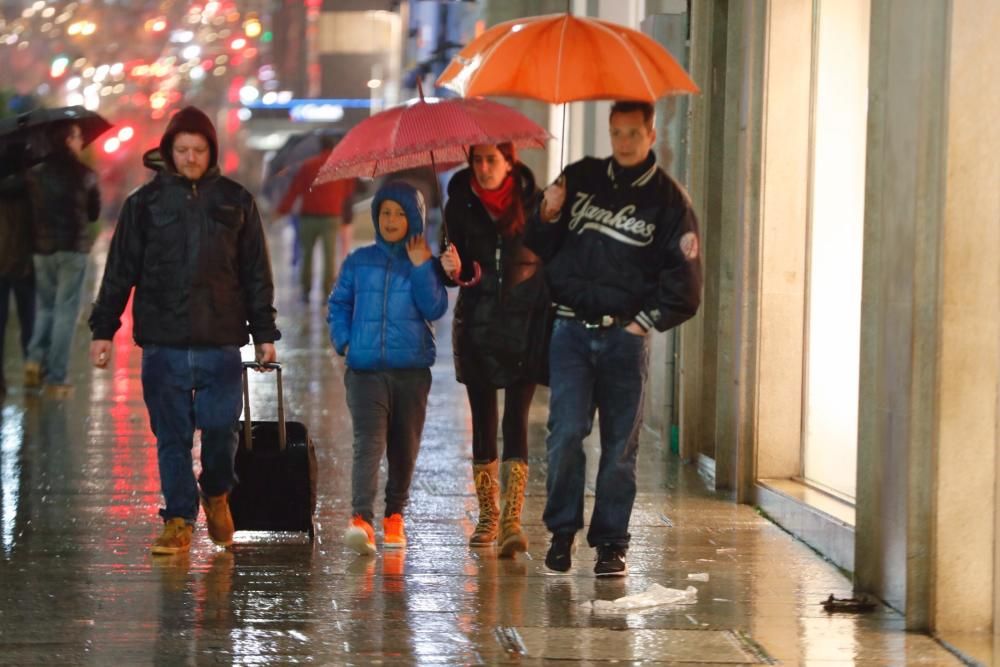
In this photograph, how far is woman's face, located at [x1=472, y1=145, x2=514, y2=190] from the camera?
8.43 m

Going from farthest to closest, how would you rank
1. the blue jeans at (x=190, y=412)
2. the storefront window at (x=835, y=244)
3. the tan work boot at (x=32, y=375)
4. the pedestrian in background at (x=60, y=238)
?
the tan work boot at (x=32, y=375), the pedestrian in background at (x=60, y=238), the storefront window at (x=835, y=244), the blue jeans at (x=190, y=412)

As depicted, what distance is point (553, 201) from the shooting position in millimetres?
7828

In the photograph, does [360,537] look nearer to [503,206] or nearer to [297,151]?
[503,206]

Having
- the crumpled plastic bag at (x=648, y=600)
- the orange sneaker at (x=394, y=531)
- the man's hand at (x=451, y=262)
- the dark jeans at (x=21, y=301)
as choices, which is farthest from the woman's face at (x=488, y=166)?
the dark jeans at (x=21, y=301)

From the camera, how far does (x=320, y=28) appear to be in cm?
5309

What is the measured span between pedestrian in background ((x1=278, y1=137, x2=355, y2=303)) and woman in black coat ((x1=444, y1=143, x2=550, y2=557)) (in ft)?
49.1

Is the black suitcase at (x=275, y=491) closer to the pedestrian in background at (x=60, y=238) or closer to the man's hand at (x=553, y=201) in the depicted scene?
the man's hand at (x=553, y=201)

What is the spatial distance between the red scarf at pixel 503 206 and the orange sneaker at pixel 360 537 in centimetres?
138

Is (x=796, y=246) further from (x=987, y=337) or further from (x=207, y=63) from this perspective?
(x=207, y=63)

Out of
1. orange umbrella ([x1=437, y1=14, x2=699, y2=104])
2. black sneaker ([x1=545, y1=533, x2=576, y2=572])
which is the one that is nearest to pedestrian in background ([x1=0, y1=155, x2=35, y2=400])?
orange umbrella ([x1=437, y1=14, x2=699, y2=104])

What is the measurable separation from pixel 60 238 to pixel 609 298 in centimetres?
785

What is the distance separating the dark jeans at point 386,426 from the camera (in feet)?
28.0

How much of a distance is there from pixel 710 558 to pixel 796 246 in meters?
2.12

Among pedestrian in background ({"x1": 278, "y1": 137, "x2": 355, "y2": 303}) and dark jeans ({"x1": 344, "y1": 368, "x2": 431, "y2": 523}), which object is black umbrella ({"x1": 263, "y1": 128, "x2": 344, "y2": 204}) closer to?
pedestrian in background ({"x1": 278, "y1": 137, "x2": 355, "y2": 303})
